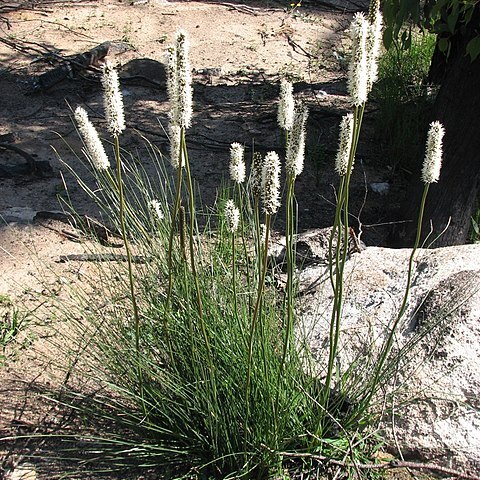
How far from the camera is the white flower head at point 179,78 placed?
171 centimetres

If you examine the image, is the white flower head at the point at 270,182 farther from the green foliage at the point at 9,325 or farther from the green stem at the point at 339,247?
the green foliage at the point at 9,325

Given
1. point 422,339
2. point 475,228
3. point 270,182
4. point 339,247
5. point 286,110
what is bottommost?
point 422,339

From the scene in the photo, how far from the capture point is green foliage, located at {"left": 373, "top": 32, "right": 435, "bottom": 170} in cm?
554

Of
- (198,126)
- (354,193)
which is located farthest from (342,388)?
(198,126)

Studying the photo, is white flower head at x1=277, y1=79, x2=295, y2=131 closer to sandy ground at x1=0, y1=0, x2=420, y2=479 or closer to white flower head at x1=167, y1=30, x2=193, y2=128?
white flower head at x1=167, y1=30, x2=193, y2=128

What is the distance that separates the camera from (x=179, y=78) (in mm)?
1717

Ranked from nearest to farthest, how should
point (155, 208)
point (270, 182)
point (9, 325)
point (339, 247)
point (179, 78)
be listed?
point (179, 78)
point (270, 182)
point (339, 247)
point (155, 208)
point (9, 325)

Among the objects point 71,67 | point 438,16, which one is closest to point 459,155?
point 438,16

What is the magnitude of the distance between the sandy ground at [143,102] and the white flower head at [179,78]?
1.52 metres

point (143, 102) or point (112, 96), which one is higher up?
point (143, 102)

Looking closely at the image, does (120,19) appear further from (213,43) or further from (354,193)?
(354,193)

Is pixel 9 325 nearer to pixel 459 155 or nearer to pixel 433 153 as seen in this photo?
pixel 433 153

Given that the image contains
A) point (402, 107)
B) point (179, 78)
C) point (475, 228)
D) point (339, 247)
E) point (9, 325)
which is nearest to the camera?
point (179, 78)

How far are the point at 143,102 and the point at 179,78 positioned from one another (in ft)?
16.6
